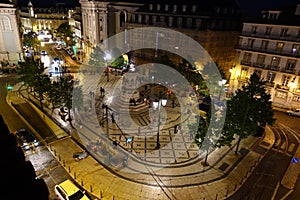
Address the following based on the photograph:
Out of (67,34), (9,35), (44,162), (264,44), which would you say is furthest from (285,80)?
(67,34)

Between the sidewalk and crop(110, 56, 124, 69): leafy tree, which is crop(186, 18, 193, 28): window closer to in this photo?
crop(110, 56, 124, 69): leafy tree

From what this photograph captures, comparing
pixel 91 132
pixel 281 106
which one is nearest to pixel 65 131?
pixel 91 132

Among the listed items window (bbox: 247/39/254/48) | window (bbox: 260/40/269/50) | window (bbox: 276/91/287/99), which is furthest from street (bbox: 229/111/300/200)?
window (bbox: 247/39/254/48)

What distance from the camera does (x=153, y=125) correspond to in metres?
34.2

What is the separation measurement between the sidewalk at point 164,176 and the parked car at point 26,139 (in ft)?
6.56

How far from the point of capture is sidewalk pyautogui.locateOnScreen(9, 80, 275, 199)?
21.5 metres

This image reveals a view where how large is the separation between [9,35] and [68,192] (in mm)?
→ 58254

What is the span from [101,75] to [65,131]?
31217 millimetres

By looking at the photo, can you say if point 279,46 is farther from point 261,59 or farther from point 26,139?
point 26,139

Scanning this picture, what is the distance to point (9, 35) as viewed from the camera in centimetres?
6081

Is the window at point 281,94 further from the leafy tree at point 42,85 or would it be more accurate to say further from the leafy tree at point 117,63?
the leafy tree at point 42,85

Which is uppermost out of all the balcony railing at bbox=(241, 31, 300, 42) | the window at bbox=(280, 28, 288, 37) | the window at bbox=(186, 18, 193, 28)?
the window at bbox=(186, 18, 193, 28)

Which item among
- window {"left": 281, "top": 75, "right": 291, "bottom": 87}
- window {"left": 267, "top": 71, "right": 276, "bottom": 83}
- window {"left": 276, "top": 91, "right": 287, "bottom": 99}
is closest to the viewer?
window {"left": 281, "top": 75, "right": 291, "bottom": 87}

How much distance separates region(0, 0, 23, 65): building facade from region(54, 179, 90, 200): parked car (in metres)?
53.7
